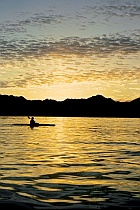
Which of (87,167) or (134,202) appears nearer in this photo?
(134,202)

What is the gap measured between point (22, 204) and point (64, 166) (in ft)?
49.7

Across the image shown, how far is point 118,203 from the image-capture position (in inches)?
767

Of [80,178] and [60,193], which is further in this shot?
[80,178]

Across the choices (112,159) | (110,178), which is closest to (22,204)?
(110,178)

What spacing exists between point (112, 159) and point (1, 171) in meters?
13.7

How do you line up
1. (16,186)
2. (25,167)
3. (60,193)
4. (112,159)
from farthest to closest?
(112,159) < (25,167) < (16,186) < (60,193)

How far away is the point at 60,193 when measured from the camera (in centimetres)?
2191

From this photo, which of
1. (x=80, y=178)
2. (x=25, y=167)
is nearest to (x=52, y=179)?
(x=80, y=178)

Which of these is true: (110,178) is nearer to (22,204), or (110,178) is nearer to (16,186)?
(16,186)

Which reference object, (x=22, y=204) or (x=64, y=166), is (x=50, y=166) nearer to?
(x=64, y=166)

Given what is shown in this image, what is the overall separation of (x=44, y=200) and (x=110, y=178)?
853 centimetres

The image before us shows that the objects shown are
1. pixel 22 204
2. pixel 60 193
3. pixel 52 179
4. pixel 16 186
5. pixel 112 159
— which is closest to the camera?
pixel 22 204

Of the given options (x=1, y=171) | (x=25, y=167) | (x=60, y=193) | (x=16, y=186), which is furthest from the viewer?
(x=25, y=167)

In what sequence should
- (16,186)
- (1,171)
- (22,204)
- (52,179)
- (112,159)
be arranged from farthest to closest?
1. (112,159)
2. (1,171)
3. (52,179)
4. (16,186)
5. (22,204)
